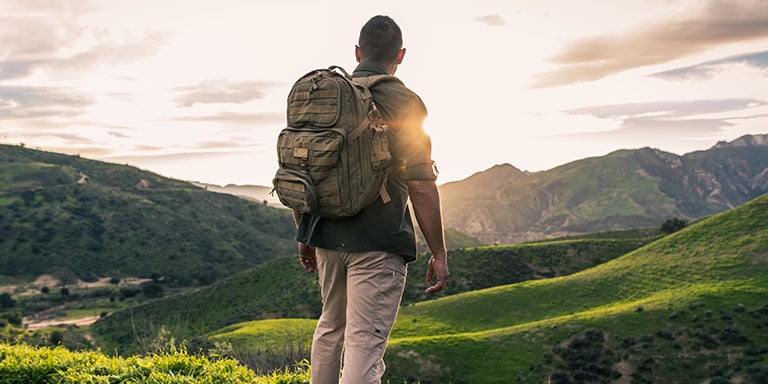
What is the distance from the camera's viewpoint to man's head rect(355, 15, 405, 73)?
394cm

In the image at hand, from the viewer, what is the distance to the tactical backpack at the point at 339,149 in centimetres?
354

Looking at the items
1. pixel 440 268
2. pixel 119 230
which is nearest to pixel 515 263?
pixel 440 268

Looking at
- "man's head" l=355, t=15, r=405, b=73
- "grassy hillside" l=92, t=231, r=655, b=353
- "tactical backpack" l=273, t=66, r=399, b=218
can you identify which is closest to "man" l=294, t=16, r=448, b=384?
"tactical backpack" l=273, t=66, r=399, b=218

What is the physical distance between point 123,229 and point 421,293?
78688mm

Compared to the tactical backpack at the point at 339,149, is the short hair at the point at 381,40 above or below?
above

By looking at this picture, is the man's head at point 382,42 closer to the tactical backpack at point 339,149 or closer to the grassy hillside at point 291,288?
the tactical backpack at point 339,149

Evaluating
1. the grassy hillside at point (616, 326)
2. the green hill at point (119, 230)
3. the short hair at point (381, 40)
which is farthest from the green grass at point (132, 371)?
the green hill at point (119, 230)

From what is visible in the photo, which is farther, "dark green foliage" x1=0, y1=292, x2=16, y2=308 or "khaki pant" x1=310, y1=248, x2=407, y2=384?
"dark green foliage" x1=0, y1=292, x2=16, y2=308

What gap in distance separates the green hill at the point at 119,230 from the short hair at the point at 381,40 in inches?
4020

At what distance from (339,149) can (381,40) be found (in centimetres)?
97

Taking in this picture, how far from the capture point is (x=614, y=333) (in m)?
33.0

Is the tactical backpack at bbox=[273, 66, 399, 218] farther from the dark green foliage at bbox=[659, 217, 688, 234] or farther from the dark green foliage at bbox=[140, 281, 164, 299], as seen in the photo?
the dark green foliage at bbox=[140, 281, 164, 299]

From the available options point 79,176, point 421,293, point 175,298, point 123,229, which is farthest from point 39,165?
point 421,293

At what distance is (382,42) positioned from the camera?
155 inches
